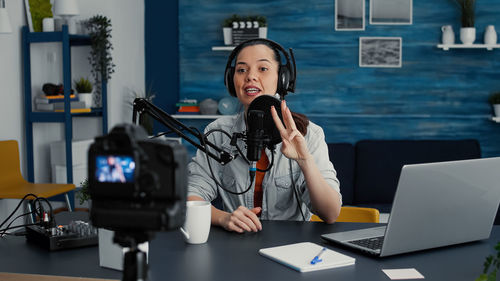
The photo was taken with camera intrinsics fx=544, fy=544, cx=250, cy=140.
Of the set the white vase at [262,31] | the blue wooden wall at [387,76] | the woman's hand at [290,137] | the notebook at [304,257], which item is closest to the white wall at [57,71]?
the blue wooden wall at [387,76]

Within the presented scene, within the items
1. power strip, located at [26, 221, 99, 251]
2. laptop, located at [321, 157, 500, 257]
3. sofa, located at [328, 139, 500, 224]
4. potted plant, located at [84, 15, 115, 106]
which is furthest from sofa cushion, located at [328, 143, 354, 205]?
power strip, located at [26, 221, 99, 251]

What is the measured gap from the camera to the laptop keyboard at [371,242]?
4.45 feet

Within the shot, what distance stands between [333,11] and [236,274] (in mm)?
3790

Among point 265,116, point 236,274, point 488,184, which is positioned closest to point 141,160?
point 236,274

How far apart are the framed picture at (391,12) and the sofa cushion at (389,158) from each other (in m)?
1.05

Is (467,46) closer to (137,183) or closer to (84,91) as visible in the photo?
(84,91)

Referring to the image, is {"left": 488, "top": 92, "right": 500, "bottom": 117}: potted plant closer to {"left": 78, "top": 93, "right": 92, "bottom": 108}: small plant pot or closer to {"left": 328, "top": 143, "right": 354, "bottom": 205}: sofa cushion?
{"left": 328, "top": 143, "right": 354, "bottom": 205}: sofa cushion

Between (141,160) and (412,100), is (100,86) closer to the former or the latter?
(412,100)

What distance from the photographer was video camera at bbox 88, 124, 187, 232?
677mm

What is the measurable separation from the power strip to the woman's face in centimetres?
73

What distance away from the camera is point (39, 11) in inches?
148

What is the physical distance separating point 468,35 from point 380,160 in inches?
47.7

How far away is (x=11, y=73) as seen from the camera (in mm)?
3623

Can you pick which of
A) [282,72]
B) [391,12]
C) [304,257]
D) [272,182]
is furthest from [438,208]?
[391,12]
